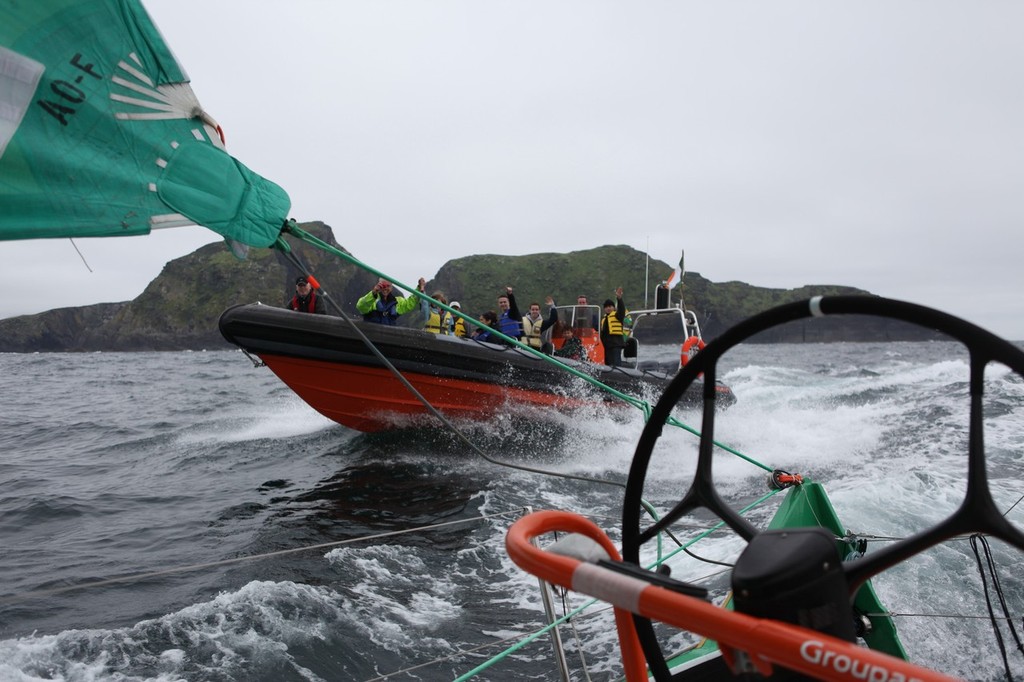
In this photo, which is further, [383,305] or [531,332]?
[531,332]

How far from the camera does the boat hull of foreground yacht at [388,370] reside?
8289 millimetres

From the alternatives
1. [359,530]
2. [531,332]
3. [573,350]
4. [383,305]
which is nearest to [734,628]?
[359,530]

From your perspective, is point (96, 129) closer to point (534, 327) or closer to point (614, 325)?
point (534, 327)

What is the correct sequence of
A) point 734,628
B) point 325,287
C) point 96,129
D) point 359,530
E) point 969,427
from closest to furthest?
point 734,628
point 969,427
point 96,129
point 359,530
point 325,287

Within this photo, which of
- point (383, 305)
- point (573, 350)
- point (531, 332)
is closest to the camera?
point (383, 305)

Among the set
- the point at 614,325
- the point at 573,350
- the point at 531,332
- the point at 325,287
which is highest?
the point at 325,287

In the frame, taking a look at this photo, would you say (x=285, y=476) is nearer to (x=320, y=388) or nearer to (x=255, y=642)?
(x=320, y=388)

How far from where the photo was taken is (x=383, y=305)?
9336mm

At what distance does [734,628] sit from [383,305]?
8764 millimetres

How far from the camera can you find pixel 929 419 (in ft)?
40.8

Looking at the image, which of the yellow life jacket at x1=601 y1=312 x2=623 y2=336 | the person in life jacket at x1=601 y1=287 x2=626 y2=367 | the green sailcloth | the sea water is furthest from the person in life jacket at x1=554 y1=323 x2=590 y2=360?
the green sailcloth

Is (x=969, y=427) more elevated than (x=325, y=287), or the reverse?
(x=325, y=287)

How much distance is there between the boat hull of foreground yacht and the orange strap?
704 cm

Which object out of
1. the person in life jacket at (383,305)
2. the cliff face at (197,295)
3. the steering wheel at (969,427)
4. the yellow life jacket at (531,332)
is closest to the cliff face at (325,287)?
the cliff face at (197,295)
